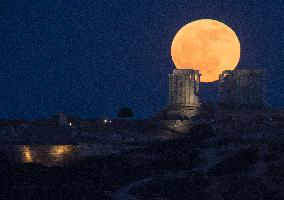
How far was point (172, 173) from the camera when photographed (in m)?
84.3

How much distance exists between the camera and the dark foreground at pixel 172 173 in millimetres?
71875

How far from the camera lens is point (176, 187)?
251ft

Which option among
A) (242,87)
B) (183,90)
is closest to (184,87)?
(183,90)

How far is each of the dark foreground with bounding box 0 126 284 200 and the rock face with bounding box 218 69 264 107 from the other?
52968 mm

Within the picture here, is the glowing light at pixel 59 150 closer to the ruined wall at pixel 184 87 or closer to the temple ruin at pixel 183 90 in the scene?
the temple ruin at pixel 183 90

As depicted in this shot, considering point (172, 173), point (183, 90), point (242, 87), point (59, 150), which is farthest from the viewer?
point (242, 87)

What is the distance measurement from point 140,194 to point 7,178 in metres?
21.3

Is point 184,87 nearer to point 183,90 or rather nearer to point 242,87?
point 183,90

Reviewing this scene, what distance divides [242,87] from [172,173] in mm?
79795

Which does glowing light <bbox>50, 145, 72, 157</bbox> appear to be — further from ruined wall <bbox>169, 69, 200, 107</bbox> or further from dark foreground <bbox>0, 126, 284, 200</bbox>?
ruined wall <bbox>169, 69, 200, 107</bbox>

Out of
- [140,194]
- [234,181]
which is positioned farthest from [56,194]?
[234,181]

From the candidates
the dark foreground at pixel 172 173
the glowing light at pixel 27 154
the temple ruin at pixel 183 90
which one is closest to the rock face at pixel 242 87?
the temple ruin at pixel 183 90

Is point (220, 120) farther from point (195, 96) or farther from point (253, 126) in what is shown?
point (195, 96)

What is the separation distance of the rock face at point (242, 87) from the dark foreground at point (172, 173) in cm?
5297
